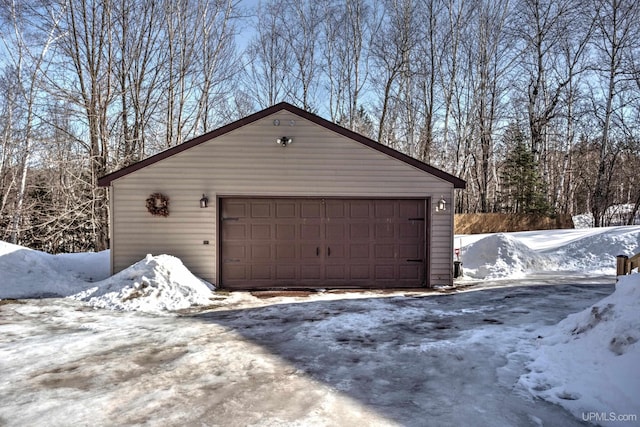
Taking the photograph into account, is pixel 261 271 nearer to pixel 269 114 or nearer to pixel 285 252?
pixel 285 252

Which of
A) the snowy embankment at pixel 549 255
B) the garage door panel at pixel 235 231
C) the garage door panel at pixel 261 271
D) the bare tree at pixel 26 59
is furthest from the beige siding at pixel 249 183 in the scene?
the bare tree at pixel 26 59

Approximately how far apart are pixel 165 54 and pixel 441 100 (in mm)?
13789

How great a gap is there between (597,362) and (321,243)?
625 cm

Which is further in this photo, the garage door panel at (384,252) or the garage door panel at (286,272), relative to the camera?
the garage door panel at (384,252)

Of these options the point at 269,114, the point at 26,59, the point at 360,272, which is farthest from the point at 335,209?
the point at 26,59

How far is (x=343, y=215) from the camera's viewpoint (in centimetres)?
955

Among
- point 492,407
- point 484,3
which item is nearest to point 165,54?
point 484,3

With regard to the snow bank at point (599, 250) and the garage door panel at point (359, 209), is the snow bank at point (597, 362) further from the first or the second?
the snow bank at point (599, 250)

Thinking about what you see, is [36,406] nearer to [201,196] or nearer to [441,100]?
[201,196]

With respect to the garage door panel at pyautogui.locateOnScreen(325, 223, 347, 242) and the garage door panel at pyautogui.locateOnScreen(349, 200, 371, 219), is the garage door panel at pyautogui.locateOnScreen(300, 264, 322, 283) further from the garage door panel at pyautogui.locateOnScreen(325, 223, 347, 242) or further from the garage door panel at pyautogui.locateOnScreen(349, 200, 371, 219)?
the garage door panel at pyautogui.locateOnScreen(349, 200, 371, 219)

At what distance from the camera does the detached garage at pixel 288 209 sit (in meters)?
9.13

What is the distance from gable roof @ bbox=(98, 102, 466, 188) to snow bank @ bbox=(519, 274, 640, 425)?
16.7ft
